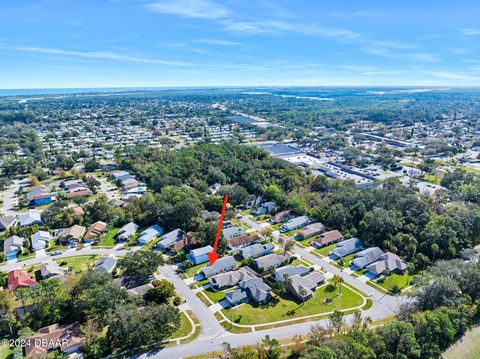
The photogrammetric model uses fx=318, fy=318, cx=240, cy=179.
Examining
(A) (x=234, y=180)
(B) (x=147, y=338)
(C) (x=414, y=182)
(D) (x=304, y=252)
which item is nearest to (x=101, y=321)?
(B) (x=147, y=338)

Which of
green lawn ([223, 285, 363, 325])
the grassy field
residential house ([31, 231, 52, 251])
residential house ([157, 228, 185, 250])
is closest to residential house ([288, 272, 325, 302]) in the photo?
green lawn ([223, 285, 363, 325])

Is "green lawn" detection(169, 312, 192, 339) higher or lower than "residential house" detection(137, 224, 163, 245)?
lower

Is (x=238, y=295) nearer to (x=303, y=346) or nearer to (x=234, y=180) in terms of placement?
(x=303, y=346)

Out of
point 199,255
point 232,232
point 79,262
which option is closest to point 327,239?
point 232,232

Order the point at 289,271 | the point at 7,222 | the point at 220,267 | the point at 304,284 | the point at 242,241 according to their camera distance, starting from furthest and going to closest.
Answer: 1. the point at 7,222
2. the point at 242,241
3. the point at 220,267
4. the point at 289,271
5. the point at 304,284

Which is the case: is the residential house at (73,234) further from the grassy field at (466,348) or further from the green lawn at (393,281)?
the grassy field at (466,348)

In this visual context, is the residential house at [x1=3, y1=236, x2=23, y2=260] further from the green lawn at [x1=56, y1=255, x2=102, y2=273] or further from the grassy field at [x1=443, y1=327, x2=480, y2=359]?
the grassy field at [x1=443, y1=327, x2=480, y2=359]

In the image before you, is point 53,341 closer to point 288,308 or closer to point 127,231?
point 288,308
